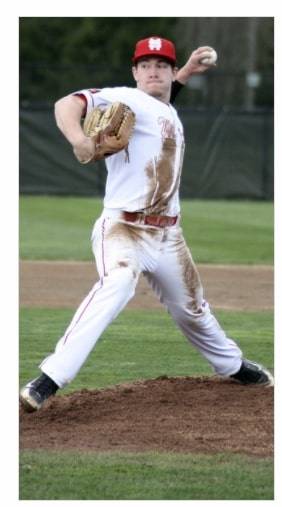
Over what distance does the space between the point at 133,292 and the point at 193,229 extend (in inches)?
514

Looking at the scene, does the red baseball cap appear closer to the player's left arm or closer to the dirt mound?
the player's left arm

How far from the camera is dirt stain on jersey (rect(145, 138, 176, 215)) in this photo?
600 cm

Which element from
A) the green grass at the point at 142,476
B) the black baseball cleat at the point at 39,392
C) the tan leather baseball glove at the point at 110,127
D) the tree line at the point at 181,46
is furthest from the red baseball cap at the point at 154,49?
the tree line at the point at 181,46

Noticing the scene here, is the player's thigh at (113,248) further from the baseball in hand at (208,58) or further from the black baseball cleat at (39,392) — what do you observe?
the baseball in hand at (208,58)

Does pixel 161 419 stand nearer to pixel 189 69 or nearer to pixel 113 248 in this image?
pixel 113 248

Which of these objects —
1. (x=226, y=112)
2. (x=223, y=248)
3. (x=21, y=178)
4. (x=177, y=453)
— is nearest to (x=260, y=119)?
(x=226, y=112)

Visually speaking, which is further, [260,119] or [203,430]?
[260,119]

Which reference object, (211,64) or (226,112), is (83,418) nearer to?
(211,64)

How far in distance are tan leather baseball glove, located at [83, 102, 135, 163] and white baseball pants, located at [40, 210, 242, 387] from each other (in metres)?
0.42

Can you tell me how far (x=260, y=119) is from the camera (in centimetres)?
2569

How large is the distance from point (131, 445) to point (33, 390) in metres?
0.55

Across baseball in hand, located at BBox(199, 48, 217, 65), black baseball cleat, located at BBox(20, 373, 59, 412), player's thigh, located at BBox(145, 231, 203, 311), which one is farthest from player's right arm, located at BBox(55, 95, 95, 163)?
baseball in hand, located at BBox(199, 48, 217, 65)

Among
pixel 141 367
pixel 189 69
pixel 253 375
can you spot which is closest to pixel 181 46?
pixel 141 367
